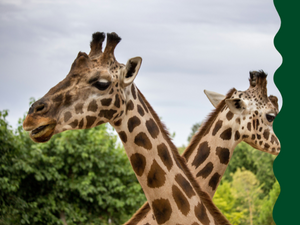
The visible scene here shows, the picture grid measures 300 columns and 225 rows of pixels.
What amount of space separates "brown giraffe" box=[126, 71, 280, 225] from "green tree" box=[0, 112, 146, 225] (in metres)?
8.12

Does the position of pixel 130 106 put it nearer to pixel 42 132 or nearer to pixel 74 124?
pixel 74 124

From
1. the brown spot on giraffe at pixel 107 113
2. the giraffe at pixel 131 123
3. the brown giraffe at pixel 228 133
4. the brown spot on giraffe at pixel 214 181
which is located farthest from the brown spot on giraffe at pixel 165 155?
the brown spot on giraffe at pixel 214 181

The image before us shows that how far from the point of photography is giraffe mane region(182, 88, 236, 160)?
17.7 feet

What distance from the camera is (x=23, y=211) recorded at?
1221cm

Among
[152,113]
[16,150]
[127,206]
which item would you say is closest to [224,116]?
[152,113]

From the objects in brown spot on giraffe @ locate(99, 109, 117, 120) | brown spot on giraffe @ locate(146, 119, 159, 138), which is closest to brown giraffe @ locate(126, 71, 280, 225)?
brown spot on giraffe @ locate(146, 119, 159, 138)

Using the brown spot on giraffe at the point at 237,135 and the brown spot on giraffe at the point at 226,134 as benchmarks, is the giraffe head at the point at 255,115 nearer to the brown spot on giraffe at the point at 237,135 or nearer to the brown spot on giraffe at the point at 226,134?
the brown spot on giraffe at the point at 237,135

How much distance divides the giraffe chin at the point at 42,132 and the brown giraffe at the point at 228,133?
2540mm

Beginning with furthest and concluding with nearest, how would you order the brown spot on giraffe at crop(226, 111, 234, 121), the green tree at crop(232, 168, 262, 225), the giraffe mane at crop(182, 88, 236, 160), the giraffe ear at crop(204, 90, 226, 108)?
the green tree at crop(232, 168, 262, 225)
the giraffe ear at crop(204, 90, 226, 108)
the brown spot on giraffe at crop(226, 111, 234, 121)
the giraffe mane at crop(182, 88, 236, 160)

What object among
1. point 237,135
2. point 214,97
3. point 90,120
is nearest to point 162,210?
point 90,120

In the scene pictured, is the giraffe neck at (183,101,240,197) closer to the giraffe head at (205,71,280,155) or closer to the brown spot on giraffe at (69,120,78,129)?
the giraffe head at (205,71,280,155)

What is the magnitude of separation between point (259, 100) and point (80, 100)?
3.47 metres

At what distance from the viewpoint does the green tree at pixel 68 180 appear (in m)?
12.2

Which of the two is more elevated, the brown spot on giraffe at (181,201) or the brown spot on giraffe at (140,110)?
the brown spot on giraffe at (140,110)
